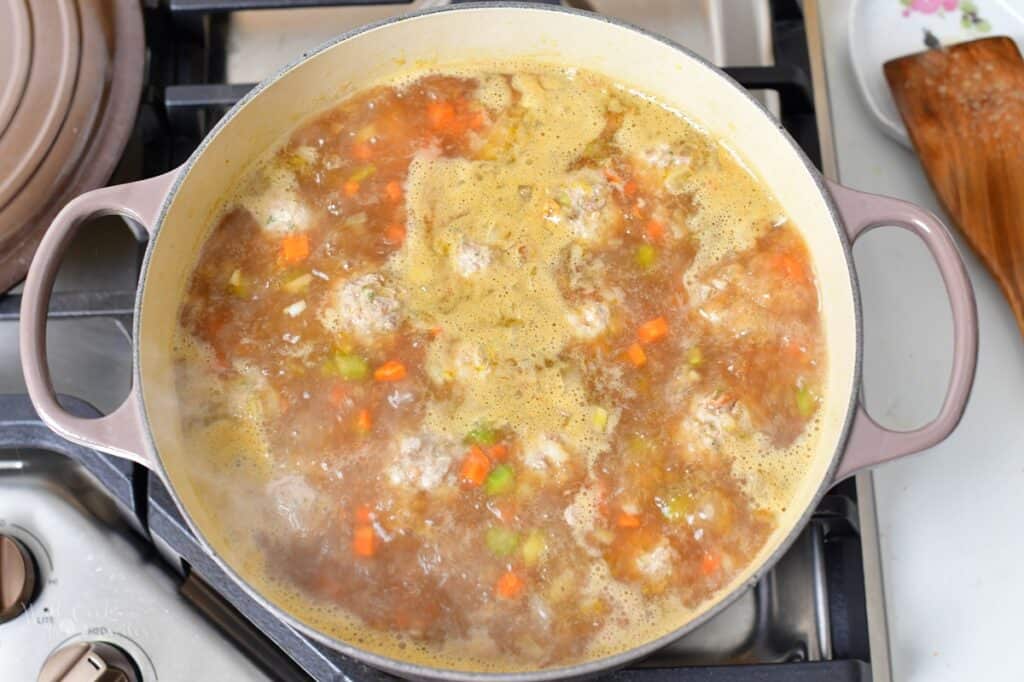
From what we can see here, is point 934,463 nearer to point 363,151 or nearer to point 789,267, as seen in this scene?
point 789,267

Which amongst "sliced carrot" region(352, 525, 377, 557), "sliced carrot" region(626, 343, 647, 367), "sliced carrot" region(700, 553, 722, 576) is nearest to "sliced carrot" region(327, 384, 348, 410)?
"sliced carrot" region(352, 525, 377, 557)

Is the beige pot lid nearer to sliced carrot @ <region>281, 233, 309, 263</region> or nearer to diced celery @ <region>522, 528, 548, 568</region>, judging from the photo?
sliced carrot @ <region>281, 233, 309, 263</region>

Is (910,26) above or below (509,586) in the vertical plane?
above

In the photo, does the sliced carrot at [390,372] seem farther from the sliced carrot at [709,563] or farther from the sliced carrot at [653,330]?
the sliced carrot at [709,563]

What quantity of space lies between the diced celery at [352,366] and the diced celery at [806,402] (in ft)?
1.94

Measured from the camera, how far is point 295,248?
1.34 meters

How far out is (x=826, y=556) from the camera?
1.33 meters

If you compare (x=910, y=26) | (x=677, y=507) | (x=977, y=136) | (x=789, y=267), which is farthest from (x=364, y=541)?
(x=910, y=26)

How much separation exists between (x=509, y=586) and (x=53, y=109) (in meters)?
0.89

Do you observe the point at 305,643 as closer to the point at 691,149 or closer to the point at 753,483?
the point at 753,483

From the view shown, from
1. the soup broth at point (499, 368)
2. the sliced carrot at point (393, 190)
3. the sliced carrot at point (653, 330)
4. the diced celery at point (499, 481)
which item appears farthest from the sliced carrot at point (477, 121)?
the diced celery at point (499, 481)

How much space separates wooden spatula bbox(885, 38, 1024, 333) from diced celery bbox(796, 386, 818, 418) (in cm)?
43

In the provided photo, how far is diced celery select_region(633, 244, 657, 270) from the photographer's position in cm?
133

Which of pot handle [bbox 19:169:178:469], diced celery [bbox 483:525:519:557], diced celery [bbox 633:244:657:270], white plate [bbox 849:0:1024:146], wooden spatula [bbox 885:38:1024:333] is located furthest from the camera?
white plate [bbox 849:0:1024:146]
